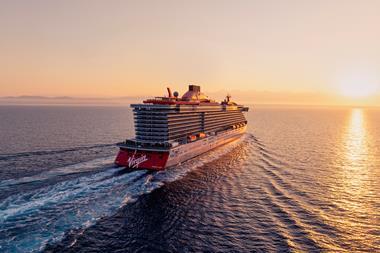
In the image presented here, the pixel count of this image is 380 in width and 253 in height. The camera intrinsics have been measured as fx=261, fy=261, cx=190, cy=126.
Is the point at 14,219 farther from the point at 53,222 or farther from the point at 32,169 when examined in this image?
the point at 32,169

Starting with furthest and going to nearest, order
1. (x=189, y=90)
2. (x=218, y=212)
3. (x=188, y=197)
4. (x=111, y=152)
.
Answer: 1. (x=189, y=90)
2. (x=111, y=152)
3. (x=188, y=197)
4. (x=218, y=212)

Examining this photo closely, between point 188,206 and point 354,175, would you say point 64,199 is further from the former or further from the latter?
point 354,175

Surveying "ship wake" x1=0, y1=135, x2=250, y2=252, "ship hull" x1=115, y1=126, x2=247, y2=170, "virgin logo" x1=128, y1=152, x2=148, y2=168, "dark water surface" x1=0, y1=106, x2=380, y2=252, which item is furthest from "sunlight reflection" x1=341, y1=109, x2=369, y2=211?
"virgin logo" x1=128, y1=152, x2=148, y2=168

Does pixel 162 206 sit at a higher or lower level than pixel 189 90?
lower

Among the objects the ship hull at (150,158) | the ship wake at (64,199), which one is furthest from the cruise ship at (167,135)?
the ship wake at (64,199)

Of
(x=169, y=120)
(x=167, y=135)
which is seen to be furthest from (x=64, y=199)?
(x=169, y=120)

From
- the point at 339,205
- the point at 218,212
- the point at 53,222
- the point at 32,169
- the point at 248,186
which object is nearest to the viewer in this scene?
the point at 53,222

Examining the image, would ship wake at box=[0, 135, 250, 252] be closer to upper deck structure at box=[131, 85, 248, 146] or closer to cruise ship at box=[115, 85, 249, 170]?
cruise ship at box=[115, 85, 249, 170]

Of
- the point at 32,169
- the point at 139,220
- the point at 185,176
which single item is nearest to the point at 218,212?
the point at 139,220
